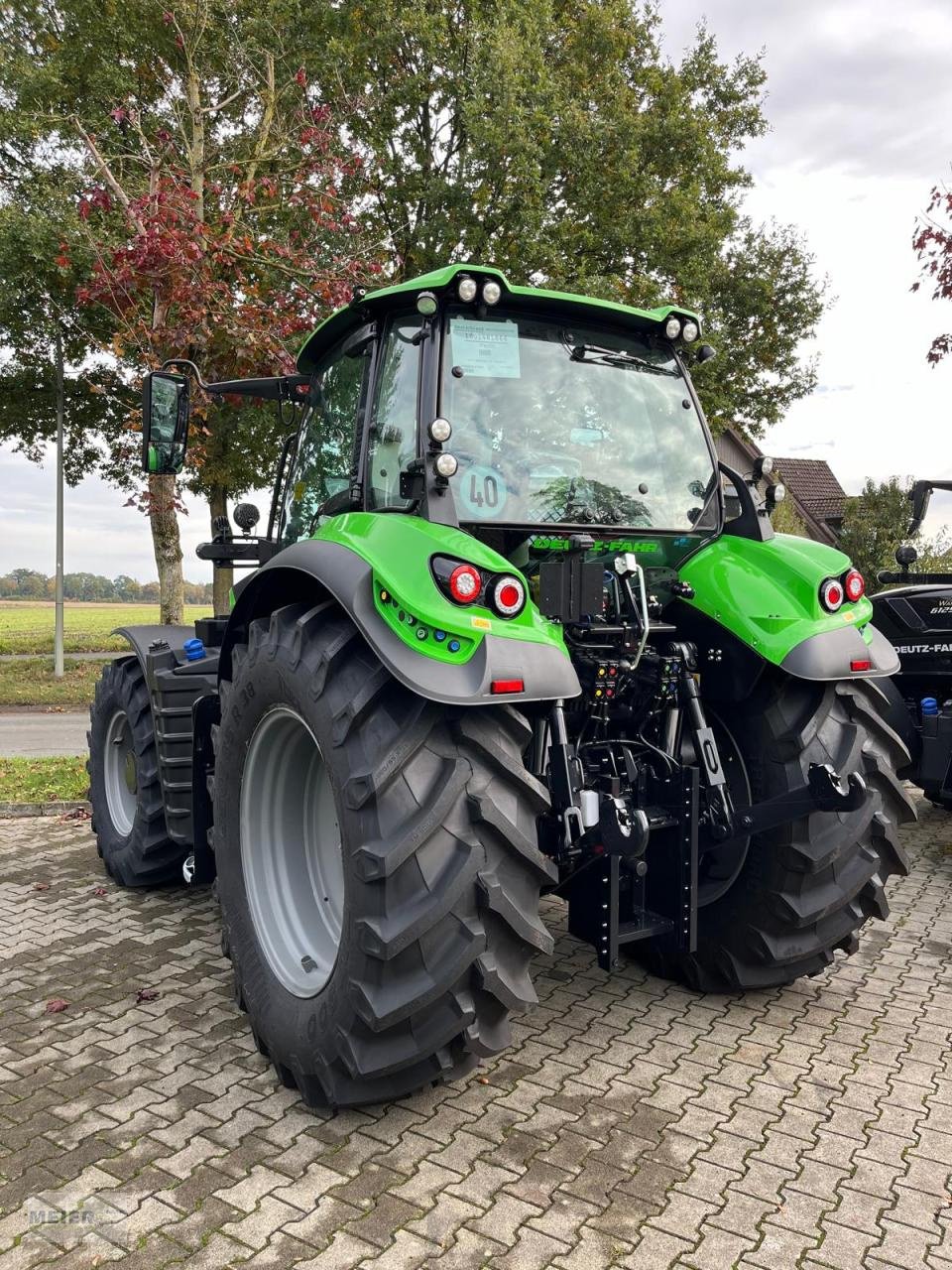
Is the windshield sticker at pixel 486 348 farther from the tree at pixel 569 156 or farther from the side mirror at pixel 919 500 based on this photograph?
the tree at pixel 569 156

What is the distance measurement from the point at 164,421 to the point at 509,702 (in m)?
2.32

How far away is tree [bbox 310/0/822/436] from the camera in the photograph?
1514 cm

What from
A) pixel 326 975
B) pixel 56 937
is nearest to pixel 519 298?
pixel 326 975

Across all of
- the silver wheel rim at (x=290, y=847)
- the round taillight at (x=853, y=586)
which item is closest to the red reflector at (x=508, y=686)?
the silver wheel rim at (x=290, y=847)

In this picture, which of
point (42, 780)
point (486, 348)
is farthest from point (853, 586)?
point (42, 780)

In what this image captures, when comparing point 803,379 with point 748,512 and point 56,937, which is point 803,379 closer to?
point 748,512

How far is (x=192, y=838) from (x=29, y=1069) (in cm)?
139

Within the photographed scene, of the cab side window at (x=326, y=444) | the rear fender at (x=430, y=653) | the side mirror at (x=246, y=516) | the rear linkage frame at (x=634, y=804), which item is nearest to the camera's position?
the rear fender at (x=430, y=653)

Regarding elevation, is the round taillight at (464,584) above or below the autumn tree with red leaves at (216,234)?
below

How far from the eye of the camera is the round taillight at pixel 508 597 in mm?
2787

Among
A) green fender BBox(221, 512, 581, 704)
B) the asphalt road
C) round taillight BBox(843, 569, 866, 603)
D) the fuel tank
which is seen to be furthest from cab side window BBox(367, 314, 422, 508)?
the asphalt road

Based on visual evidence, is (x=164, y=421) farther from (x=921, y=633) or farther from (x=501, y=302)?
(x=921, y=633)

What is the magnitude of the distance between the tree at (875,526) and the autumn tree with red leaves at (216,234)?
15.7 meters

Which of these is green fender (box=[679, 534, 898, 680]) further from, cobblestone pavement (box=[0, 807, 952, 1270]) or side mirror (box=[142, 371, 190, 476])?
side mirror (box=[142, 371, 190, 476])
